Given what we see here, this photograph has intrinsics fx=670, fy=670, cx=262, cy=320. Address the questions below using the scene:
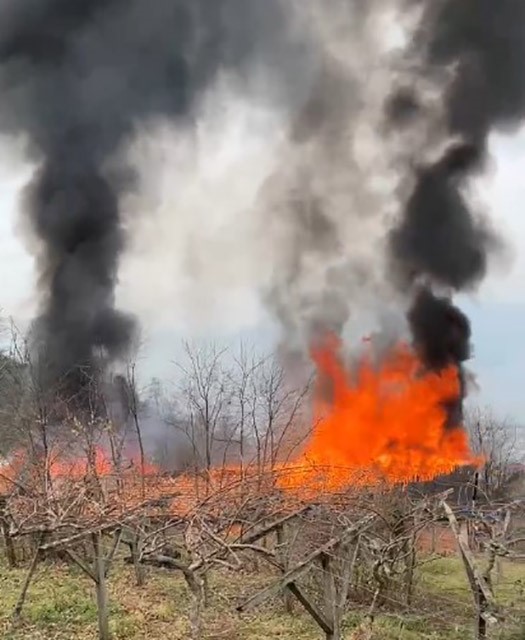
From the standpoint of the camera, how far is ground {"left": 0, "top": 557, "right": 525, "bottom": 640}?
1151 cm

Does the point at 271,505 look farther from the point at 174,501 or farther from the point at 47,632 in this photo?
the point at 47,632

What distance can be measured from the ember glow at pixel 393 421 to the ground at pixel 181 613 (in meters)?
7.53

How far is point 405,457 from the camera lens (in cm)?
2402

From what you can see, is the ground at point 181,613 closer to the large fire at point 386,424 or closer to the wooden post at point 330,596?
the wooden post at point 330,596

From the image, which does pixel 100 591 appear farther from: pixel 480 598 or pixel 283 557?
pixel 480 598

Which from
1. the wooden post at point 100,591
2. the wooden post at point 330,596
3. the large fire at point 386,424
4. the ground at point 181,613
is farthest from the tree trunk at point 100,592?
the large fire at point 386,424

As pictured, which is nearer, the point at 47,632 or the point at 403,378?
the point at 47,632

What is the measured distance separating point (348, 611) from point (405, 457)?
11.5 metres

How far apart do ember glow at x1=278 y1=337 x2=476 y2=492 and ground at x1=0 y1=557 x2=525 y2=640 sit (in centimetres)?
753

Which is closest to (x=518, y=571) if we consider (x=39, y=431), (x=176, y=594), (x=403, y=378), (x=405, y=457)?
(x=405, y=457)

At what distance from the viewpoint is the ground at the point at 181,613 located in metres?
11.5

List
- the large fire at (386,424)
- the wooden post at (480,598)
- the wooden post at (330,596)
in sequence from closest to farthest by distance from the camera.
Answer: the wooden post at (480,598)
the wooden post at (330,596)
the large fire at (386,424)

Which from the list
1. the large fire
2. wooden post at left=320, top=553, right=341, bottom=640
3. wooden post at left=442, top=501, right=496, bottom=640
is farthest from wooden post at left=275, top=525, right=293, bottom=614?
the large fire

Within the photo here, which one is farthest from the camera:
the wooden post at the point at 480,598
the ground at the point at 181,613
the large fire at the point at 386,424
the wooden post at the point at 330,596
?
the large fire at the point at 386,424
